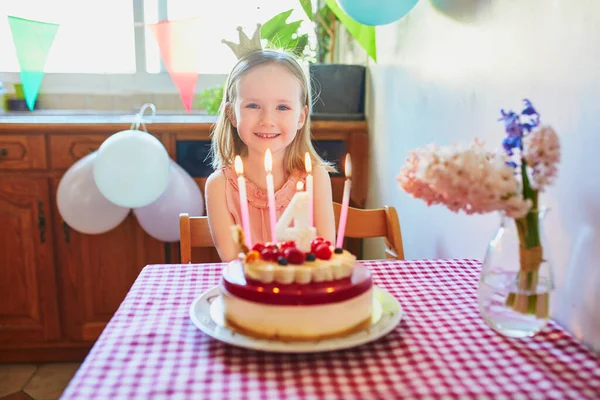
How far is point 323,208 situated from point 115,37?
183 centimetres

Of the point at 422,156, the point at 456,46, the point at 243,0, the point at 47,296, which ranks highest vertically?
the point at 243,0

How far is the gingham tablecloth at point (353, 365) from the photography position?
0.61m

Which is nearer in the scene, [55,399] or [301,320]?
[301,320]

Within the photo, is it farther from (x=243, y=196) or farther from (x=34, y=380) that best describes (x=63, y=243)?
(x=243, y=196)

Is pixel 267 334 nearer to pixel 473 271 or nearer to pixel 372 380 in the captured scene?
pixel 372 380

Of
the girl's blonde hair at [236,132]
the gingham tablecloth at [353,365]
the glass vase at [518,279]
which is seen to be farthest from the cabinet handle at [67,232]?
the glass vase at [518,279]

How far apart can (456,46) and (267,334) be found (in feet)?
3.01

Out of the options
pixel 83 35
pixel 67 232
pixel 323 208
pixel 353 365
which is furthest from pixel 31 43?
pixel 353 365

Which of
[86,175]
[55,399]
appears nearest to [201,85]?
[86,175]

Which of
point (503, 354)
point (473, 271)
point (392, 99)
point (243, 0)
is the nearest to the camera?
point (503, 354)

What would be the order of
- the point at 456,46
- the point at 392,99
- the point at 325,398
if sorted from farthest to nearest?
the point at 392,99 < the point at 456,46 < the point at 325,398

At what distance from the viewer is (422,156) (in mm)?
723

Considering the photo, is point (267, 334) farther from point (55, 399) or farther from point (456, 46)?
point (55, 399)

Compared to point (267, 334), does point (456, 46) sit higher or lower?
higher
